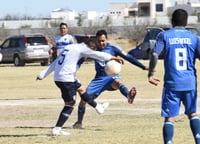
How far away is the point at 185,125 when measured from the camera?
594 inches

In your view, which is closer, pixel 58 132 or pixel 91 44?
pixel 58 132

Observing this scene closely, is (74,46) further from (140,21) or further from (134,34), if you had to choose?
(140,21)

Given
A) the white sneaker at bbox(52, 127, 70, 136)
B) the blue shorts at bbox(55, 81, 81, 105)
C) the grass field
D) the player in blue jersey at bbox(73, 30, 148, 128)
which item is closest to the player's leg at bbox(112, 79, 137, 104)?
the player in blue jersey at bbox(73, 30, 148, 128)

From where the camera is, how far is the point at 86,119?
17.0 metres

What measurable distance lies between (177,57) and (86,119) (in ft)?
21.1

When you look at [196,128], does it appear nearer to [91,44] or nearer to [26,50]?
[91,44]

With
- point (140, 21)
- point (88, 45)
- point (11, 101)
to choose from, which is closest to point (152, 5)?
point (140, 21)

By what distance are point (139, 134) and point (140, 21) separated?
71.3m

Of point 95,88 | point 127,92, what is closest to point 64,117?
point 95,88

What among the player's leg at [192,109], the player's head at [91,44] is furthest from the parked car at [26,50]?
the player's leg at [192,109]

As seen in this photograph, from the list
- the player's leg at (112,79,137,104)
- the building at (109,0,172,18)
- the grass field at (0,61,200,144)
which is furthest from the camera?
the building at (109,0,172,18)

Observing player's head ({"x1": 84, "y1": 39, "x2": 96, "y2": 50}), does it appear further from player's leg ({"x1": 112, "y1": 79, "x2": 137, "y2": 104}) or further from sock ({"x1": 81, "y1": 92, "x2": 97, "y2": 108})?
player's leg ({"x1": 112, "y1": 79, "x2": 137, "y2": 104})

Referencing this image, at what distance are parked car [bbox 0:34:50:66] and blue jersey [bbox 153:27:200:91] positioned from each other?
99.9ft

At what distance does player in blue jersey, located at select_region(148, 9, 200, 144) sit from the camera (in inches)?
428
